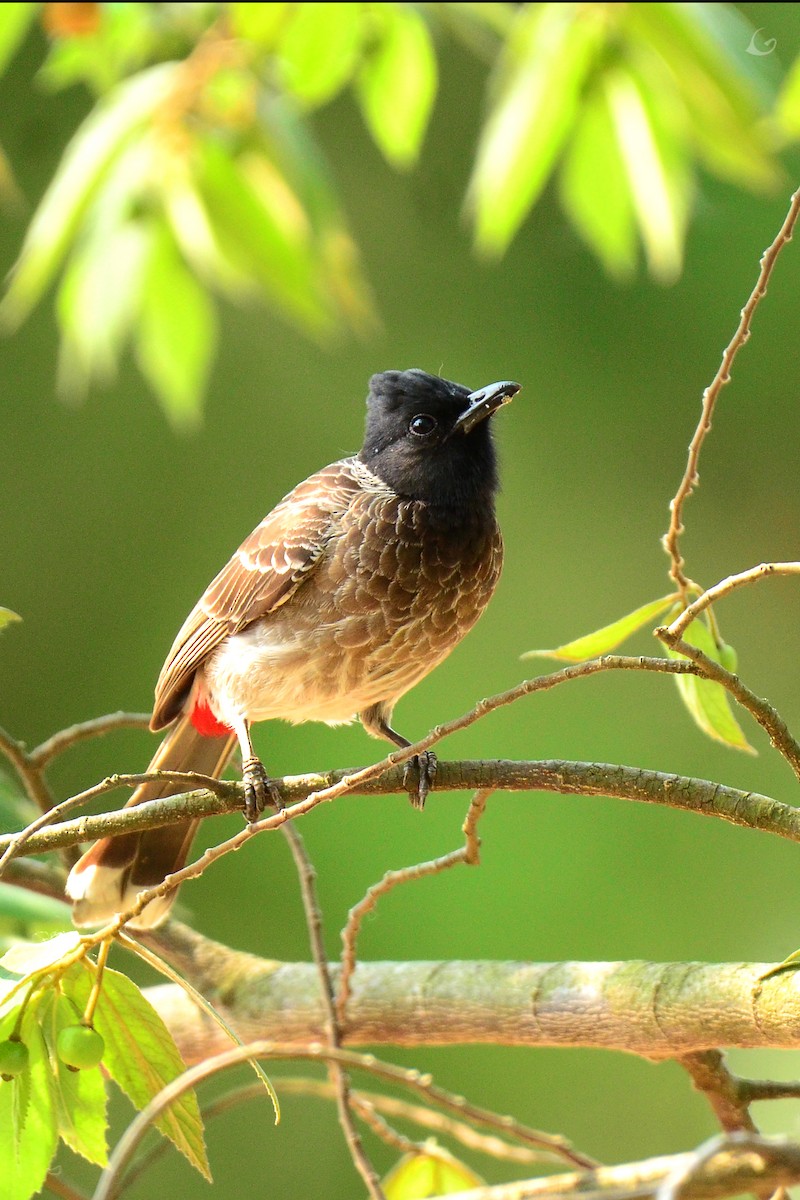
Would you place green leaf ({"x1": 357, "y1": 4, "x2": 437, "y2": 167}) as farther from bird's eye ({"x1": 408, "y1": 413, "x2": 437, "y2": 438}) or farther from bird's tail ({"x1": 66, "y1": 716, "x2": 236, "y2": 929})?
bird's tail ({"x1": 66, "y1": 716, "x2": 236, "y2": 929})

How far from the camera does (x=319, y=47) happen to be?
152 cm

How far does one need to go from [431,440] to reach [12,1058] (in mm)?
1399

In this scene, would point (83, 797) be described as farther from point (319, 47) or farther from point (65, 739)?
point (319, 47)

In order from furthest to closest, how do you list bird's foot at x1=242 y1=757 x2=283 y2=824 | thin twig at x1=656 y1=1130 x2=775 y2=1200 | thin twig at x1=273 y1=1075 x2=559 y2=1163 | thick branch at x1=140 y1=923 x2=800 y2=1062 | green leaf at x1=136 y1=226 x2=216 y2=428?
1. green leaf at x1=136 y1=226 x2=216 y2=428
2. bird's foot at x1=242 y1=757 x2=283 y2=824
3. thick branch at x1=140 y1=923 x2=800 y2=1062
4. thin twig at x1=273 y1=1075 x2=559 y2=1163
5. thin twig at x1=656 y1=1130 x2=775 y2=1200

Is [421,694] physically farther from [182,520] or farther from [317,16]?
[317,16]

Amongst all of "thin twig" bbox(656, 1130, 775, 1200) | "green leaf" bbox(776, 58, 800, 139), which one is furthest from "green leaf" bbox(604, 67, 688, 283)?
"thin twig" bbox(656, 1130, 775, 1200)

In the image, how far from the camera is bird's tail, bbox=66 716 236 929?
226 centimetres

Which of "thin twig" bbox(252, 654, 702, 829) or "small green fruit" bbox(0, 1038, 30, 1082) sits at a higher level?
"thin twig" bbox(252, 654, 702, 829)

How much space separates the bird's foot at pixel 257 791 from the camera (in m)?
1.78

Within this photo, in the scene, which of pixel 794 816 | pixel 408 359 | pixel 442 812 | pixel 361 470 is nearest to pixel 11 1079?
pixel 794 816

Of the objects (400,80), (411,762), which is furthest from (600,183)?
(411,762)

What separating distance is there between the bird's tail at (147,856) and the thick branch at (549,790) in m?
0.58

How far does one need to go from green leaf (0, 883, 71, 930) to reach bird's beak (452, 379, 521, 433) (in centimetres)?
106

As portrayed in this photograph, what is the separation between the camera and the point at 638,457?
555 cm
